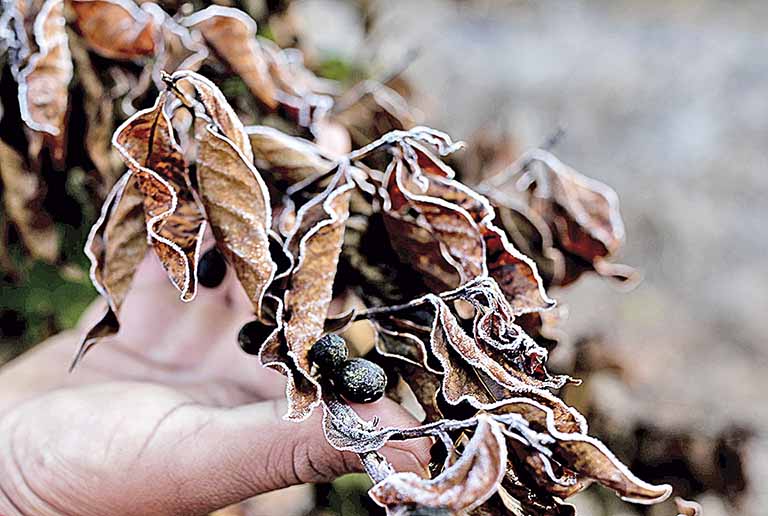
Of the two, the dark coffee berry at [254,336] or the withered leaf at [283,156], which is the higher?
the withered leaf at [283,156]

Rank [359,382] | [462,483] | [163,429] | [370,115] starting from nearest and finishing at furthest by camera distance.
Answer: [462,483] < [359,382] < [163,429] < [370,115]

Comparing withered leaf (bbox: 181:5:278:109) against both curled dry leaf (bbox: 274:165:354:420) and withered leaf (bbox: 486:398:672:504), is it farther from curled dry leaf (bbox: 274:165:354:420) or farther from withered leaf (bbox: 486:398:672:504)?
withered leaf (bbox: 486:398:672:504)

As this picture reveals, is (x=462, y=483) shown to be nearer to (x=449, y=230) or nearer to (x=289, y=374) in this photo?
(x=289, y=374)

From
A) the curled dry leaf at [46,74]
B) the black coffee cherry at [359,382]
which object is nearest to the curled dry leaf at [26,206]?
the curled dry leaf at [46,74]

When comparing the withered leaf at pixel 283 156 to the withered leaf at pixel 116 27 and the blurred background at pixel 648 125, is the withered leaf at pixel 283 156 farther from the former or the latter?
the blurred background at pixel 648 125

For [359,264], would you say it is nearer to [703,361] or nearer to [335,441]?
[335,441]

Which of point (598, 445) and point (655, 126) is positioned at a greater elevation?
point (598, 445)

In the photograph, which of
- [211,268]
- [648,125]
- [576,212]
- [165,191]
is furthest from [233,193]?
[648,125]
